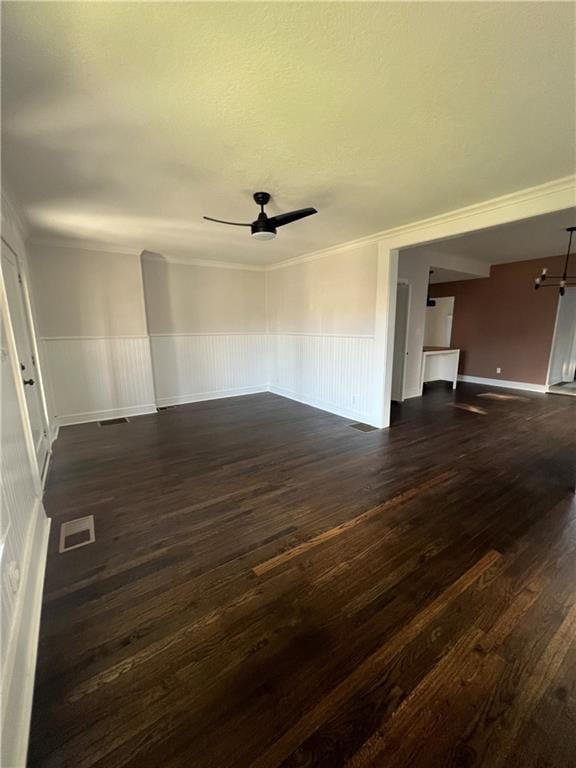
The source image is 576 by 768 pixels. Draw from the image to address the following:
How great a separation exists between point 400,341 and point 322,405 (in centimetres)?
195

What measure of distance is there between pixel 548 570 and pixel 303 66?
305 centimetres

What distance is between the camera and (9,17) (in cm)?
115

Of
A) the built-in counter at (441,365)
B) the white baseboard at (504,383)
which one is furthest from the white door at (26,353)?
the white baseboard at (504,383)

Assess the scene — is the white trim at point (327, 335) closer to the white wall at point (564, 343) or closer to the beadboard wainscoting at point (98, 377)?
the beadboard wainscoting at point (98, 377)

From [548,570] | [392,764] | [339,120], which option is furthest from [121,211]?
[548,570]

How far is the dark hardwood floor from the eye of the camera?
1.18 meters

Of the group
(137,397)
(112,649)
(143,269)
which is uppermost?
(143,269)

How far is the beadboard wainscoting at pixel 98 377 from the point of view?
4.62 metres

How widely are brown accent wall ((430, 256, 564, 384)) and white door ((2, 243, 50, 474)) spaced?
8.31 metres

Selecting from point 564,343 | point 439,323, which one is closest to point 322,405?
point 564,343

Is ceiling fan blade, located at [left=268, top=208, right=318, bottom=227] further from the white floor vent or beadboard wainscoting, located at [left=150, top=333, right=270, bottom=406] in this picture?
beadboard wainscoting, located at [left=150, top=333, right=270, bottom=406]

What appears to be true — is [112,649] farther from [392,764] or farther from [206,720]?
[392,764]

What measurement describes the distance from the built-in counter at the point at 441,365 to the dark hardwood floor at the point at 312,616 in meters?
3.85

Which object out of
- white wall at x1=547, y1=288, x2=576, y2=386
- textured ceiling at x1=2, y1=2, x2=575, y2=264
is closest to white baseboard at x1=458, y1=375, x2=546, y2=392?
white wall at x1=547, y1=288, x2=576, y2=386
